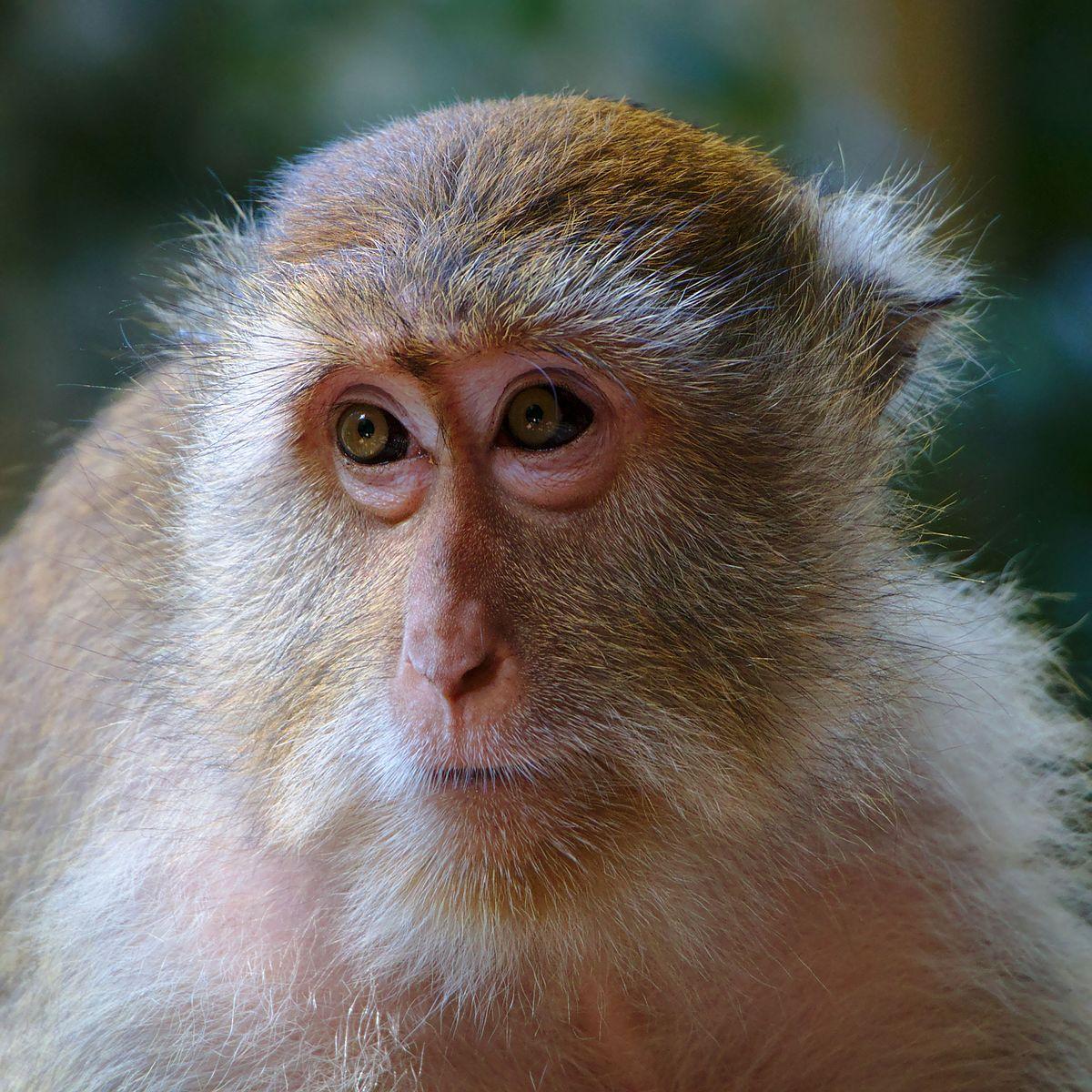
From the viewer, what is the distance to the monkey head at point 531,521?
1.50 m

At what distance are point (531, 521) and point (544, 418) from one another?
6.0 inches

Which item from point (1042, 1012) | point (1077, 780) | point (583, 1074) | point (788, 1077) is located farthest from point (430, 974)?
point (1077, 780)

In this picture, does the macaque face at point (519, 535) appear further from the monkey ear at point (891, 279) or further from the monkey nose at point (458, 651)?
the monkey ear at point (891, 279)

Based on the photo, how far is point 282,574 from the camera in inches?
70.4

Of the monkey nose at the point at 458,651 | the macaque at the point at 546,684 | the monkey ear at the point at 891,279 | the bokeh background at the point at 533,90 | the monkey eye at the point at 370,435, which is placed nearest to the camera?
the monkey nose at the point at 458,651

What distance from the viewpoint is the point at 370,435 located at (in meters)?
1.71

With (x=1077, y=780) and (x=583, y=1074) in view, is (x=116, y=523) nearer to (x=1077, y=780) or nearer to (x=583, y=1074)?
(x=583, y=1074)

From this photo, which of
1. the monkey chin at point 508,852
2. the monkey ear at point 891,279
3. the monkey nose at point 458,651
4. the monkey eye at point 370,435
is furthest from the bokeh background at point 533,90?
the monkey nose at point 458,651

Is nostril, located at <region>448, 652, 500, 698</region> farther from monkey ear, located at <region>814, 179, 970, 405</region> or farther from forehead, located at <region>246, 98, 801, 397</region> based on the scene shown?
monkey ear, located at <region>814, 179, 970, 405</region>

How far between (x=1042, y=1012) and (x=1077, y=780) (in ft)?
1.74

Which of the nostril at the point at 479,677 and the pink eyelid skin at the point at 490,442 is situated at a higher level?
the pink eyelid skin at the point at 490,442

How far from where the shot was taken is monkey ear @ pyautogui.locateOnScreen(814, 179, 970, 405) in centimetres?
201

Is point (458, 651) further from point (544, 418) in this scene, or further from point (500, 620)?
point (544, 418)

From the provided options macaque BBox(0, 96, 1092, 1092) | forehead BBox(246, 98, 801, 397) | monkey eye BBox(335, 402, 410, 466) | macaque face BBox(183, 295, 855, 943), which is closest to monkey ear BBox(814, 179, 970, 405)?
macaque BBox(0, 96, 1092, 1092)
